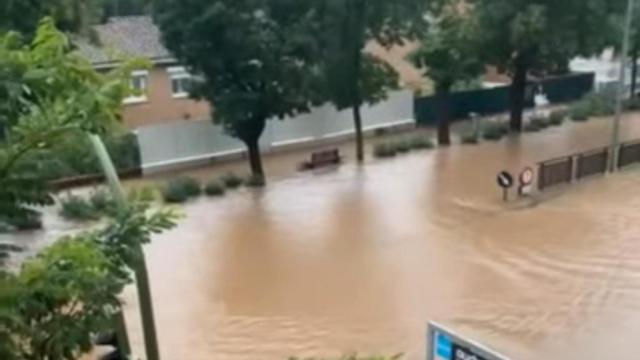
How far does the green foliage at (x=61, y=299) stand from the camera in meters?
3.31

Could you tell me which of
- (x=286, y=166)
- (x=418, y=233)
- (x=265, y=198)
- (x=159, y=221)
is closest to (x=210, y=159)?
(x=286, y=166)

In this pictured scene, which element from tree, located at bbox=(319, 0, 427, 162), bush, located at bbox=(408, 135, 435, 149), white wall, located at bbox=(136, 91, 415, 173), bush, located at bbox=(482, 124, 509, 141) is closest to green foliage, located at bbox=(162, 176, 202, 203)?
white wall, located at bbox=(136, 91, 415, 173)

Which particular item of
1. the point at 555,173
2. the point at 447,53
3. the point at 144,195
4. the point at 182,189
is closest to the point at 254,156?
the point at 182,189

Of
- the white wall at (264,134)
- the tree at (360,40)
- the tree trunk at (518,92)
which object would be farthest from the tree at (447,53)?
the white wall at (264,134)

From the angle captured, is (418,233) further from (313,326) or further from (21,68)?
(21,68)

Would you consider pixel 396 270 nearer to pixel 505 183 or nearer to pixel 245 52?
pixel 505 183

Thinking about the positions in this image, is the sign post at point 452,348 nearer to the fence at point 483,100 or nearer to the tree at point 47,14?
the tree at point 47,14

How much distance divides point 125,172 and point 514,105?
12.6m

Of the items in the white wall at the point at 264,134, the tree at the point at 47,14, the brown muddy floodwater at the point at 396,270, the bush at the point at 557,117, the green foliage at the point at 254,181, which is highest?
the tree at the point at 47,14

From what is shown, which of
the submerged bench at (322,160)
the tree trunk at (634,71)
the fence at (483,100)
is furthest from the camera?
the tree trunk at (634,71)

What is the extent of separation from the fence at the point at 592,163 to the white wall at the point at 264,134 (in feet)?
27.9

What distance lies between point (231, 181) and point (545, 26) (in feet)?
32.9

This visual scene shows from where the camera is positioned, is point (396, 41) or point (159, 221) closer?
point (159, 221)

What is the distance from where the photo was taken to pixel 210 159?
27406mm
